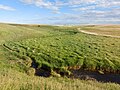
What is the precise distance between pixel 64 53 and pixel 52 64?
280 inches

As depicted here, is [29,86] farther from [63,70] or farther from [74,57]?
[74,57]

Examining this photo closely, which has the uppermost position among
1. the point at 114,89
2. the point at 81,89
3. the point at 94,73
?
the point at 81,89

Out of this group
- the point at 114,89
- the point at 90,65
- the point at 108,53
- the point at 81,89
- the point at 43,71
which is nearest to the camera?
the point at 81,89

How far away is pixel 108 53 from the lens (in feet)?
127

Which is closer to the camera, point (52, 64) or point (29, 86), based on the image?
point (29, 86)

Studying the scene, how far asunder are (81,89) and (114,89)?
5.35 metres

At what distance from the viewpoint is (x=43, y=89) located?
8.22 m

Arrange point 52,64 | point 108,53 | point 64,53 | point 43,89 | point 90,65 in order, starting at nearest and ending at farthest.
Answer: point 43,89
point 52,64
point 90,65
point 64,53
point 108,53

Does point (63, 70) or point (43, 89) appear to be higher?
point (43, 89)

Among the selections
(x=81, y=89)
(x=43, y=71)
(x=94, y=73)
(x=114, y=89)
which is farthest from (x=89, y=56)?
(x=81, y=89)

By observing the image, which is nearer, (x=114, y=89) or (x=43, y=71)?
(x=114, y=89)

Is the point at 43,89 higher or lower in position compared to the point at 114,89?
higher

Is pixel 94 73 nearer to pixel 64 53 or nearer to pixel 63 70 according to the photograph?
pixel 63 70

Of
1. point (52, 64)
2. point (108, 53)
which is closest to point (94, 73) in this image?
point (52, 64)
